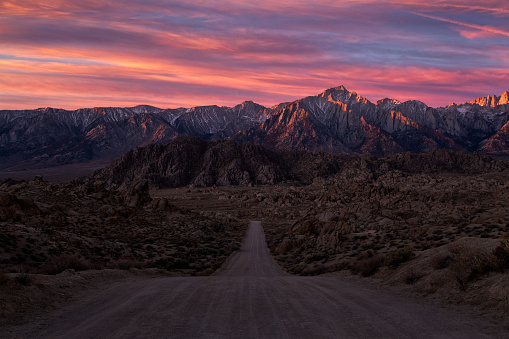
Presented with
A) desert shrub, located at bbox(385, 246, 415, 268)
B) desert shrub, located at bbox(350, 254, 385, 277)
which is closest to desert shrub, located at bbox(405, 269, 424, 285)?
desert shrub, located at bbox(385, 246, 415, 268)

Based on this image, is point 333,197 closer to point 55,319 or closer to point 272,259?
point 272,259

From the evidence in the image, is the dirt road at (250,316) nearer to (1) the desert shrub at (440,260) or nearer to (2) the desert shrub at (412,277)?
(2) the desert shrub at (412,277)

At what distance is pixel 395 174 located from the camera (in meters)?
169

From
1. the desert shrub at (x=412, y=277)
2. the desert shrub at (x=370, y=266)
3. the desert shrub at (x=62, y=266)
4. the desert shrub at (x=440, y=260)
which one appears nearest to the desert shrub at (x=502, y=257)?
the desert shrub at (x=440, y=260)

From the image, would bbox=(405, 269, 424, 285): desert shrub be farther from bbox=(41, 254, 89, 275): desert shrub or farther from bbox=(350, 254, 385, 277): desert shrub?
bbox=(41, 254, 89, 275): desert shrub

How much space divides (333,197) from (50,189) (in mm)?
65201

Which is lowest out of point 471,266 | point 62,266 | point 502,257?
point 62,266

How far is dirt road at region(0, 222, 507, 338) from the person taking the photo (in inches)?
324

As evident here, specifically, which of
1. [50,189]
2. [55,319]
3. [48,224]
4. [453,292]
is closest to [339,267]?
[453,292]

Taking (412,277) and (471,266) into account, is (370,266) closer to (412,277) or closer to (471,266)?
(412,277)

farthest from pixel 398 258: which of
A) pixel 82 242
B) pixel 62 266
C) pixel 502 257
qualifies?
pixel 82 242

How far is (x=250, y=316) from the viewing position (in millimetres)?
9672

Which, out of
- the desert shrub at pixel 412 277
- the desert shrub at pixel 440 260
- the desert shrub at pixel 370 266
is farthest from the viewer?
the desert shrub at pixel 370 266

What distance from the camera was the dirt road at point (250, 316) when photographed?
324 inches
